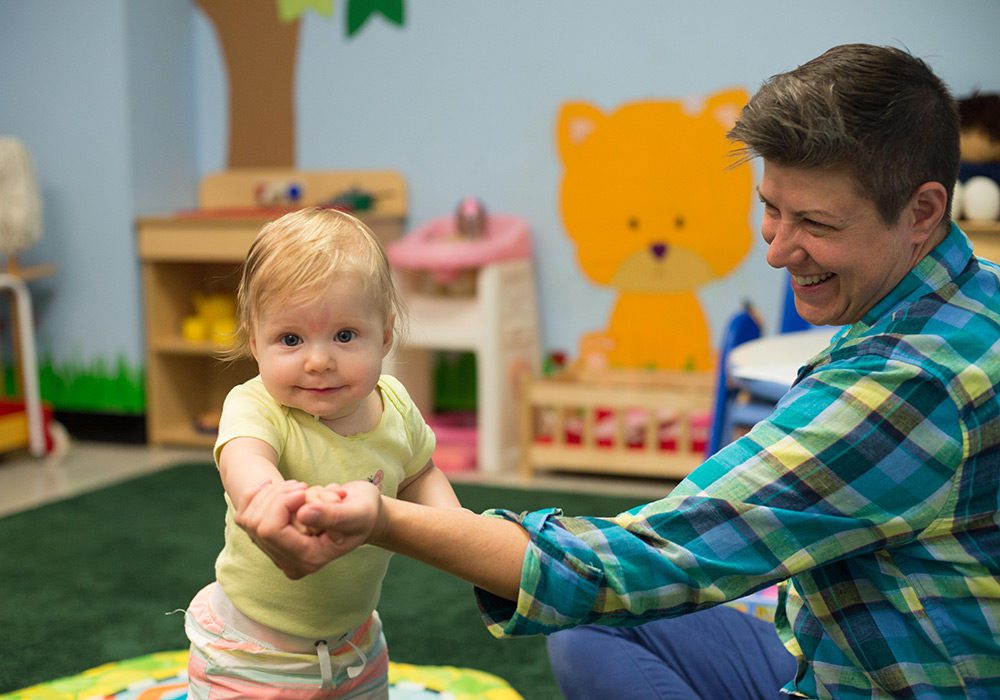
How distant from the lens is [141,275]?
14.1 ft

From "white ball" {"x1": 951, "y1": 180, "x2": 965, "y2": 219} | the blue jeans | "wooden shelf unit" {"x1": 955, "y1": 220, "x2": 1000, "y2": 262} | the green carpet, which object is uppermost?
"white ball" {"x1": 951, "y1": 180, "x2": 965, "y2": 219}

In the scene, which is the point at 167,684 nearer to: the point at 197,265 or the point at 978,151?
the point at 978,151

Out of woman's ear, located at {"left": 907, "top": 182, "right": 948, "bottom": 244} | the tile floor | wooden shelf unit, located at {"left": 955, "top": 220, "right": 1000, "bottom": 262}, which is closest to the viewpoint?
woman's ear, located at {"left": 907, "top": 182, "right": 948, "bottom": 244}

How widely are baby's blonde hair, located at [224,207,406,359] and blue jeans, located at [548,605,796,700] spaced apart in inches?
19.7

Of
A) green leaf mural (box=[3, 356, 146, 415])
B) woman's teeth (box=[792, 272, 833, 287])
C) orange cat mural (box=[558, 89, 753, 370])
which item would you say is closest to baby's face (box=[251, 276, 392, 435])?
woman's teeth (box=[792, 272, 833, 287])

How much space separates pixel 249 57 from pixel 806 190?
372 centimetres

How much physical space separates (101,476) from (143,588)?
1223 millimetres

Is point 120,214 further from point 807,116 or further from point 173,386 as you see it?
point 807,116

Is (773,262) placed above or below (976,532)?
above

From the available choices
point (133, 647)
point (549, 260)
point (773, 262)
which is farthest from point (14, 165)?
point (773, 262)

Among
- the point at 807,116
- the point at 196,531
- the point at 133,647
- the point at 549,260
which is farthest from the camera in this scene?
the point at 549,260

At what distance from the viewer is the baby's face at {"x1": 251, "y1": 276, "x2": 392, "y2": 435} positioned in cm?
115

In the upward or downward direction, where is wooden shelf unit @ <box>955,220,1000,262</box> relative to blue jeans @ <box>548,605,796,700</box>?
upward

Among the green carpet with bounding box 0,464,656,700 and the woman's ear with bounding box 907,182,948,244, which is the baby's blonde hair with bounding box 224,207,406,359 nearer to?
the woman's ear with bounding box 907,182,948,244
